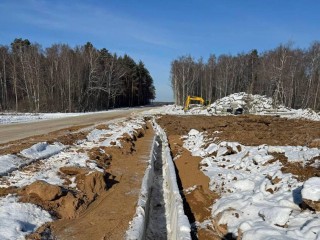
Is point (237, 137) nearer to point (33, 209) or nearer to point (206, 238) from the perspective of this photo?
point (206, 238)

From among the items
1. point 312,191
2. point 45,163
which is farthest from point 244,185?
point 45,163

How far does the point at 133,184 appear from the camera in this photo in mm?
8375

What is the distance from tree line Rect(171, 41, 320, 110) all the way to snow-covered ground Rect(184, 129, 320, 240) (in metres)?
42.1

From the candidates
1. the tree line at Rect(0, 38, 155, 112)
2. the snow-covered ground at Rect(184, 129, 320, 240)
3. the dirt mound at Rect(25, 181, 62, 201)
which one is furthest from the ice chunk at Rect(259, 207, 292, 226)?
the tree line at Rect(0, 38, 155, 112)

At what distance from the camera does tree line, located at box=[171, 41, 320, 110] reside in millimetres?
51625

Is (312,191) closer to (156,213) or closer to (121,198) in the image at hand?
(156,213)

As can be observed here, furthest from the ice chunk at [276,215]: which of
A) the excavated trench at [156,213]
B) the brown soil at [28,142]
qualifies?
the brown soil at [28,142]

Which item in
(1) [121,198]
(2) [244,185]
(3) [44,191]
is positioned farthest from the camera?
(1) [121,198]

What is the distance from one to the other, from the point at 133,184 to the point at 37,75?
3934 cm

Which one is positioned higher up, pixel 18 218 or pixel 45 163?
pixel 45 163

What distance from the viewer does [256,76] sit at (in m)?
67.2

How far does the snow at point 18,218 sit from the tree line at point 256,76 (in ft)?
153

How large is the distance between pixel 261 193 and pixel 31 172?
539cm

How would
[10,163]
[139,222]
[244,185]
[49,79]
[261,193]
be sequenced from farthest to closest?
[49,79]
[10,163]
[244,185]
[261,193]
[139,222]
